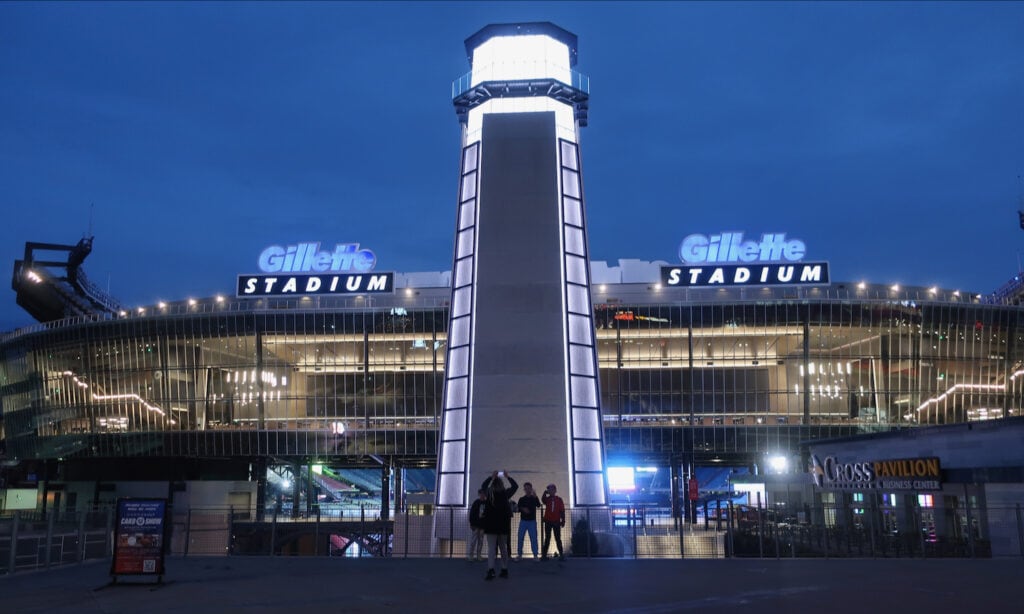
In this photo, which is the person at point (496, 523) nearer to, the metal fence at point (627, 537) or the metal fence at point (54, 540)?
the metal fence at point (627, 537)

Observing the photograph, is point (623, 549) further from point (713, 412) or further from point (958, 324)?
point (958, 324)

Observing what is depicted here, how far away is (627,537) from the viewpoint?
2962cm

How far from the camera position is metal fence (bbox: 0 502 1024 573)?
75.5ft

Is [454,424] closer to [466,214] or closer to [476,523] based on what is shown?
[466,214]

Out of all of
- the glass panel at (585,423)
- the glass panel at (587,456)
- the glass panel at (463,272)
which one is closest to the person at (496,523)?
the glass panel at (587,456)

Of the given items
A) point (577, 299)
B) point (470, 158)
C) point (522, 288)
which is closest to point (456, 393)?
point (522, 288)

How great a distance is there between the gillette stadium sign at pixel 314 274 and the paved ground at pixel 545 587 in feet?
147

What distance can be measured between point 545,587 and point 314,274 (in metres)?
53.0

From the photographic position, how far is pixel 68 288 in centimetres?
10206

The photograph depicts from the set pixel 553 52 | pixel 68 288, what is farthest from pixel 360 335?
pixel 68 288

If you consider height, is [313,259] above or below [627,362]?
above

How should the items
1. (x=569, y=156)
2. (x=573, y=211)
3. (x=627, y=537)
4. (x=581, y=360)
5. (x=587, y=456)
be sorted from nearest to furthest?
(x=627, y=537)
(x=587, y=456)
(x=581, y=360)
(x=573, y=211)
(x=569, y=156)

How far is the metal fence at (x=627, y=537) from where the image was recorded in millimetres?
23016

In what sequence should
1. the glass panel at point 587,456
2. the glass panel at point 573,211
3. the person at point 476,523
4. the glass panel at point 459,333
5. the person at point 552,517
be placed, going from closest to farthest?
the person at point 476,523
the person at point 552,517
the glass panel at point 587,456
the glass panel at point 459,333
the glass panel at point 573,211
